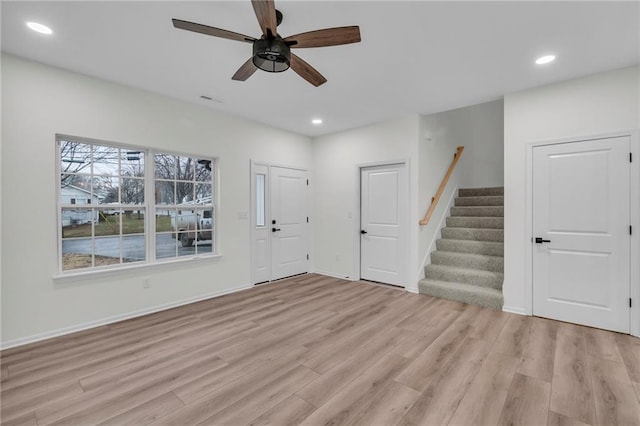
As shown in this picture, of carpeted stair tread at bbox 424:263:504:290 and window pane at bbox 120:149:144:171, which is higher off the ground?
window pane at bbox 120:149:144:171

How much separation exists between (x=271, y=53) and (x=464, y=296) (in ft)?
12.6

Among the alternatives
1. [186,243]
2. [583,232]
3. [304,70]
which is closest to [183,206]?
[186,243]

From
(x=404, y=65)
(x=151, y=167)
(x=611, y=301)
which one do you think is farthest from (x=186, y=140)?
(x=611, y=301)

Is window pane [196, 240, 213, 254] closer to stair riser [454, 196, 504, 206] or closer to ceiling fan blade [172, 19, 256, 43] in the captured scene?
ceiling fan blade [172, 19, 256, 43]

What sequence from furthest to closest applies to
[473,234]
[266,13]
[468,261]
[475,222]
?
[475,222], [473,234], [468,261], [266,13]

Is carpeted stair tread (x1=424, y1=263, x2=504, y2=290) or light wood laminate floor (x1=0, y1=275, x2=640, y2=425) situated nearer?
light wood laminate floor (x1=0, y1=275, x2=640, y2=425)

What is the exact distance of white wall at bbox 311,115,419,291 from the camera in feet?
15.1

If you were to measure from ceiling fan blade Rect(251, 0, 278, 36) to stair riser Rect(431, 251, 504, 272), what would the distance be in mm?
4084

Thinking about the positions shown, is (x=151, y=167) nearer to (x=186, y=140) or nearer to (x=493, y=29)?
(x=186, y=140)

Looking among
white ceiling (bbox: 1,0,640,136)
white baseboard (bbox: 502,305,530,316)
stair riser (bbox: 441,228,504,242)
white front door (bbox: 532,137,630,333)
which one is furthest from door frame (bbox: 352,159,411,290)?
white front door (bbox: 532,137,630,333)

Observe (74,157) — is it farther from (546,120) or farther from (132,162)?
(546,120)

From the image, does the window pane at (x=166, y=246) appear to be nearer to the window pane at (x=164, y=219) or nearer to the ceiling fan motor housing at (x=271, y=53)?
the window pane at (x=164, y=219)

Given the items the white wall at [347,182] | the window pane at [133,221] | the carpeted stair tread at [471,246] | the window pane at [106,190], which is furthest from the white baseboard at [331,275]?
the window pane at [106,190]

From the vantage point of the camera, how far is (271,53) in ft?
6.84
